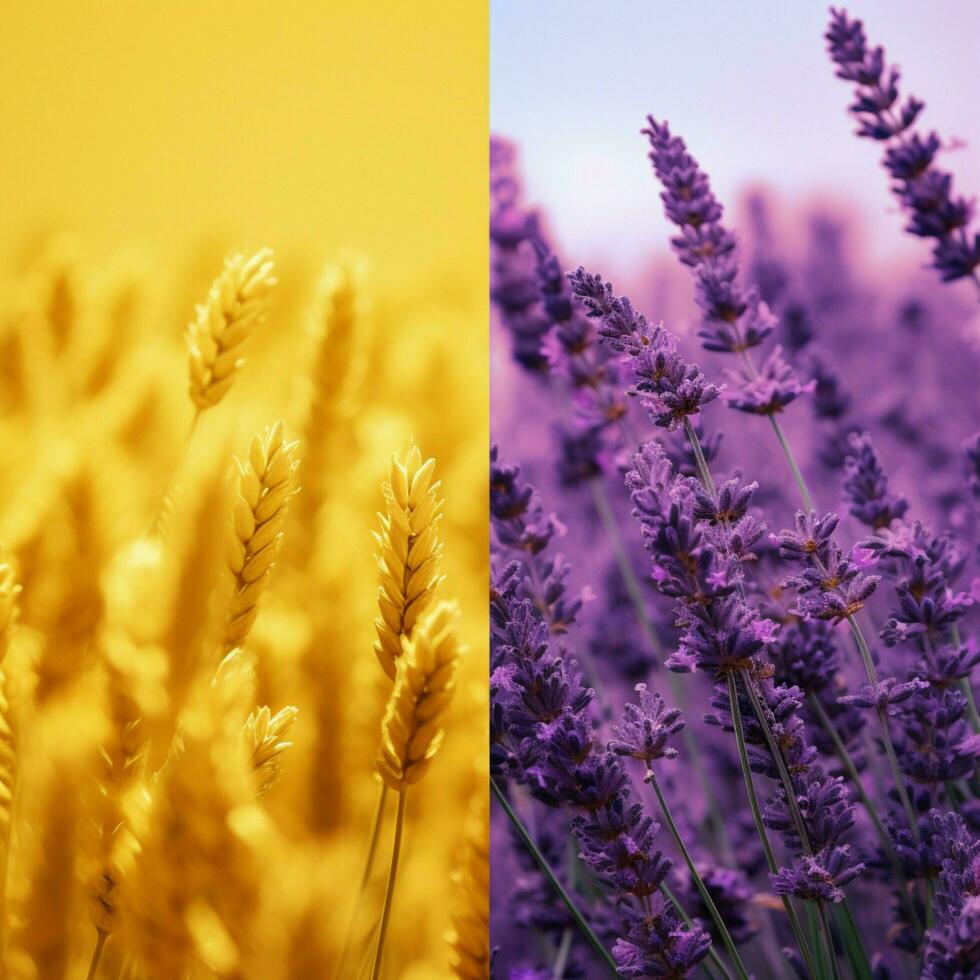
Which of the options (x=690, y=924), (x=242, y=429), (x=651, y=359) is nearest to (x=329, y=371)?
(x=242, y=429)

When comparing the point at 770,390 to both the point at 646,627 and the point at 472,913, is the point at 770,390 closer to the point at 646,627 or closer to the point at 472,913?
the point at 646,627

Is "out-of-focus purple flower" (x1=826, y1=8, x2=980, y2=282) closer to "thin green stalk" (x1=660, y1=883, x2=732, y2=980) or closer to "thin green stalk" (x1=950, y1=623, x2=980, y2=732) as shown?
"thin green stalk" (x1=950, y1=623, x2=980, y2=732)

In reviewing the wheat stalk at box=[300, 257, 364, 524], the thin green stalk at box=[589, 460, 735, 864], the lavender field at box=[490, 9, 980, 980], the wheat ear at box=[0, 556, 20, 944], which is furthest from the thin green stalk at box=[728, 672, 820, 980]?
the wheat ear at box=[0, 556, 20, 944]

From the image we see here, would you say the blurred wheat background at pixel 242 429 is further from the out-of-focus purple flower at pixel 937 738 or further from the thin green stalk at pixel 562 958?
the out-of-focus purple flower at pixel 937 738

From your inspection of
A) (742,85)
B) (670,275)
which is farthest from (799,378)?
(742,85)

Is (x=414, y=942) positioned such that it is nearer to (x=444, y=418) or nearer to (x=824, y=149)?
(x=444, y=418)

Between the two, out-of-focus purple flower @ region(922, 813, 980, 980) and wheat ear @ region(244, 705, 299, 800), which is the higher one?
wheat ear @ region(244, 705, 299, 800)

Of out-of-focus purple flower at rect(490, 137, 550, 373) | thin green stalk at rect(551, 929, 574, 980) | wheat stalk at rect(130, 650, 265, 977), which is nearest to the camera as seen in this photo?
wheat stalk at rect(130, 650, 265, 977)
